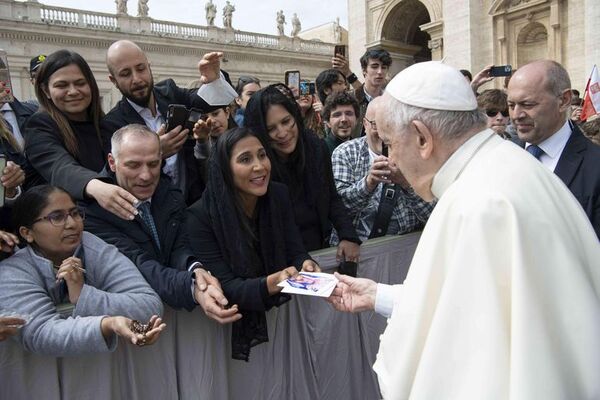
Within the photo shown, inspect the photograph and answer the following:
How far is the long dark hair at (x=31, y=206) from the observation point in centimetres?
227

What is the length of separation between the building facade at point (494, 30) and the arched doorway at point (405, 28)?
4cm

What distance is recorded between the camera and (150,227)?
2705 millimetres

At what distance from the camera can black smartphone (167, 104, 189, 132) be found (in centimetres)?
311

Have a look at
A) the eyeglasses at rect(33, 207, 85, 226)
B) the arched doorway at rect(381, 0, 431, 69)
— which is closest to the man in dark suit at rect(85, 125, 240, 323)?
the eyeglasses at rect(33, 207, 85, 226)

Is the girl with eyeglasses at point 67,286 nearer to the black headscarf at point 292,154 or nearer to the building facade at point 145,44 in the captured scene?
the black headscarf at point 292,154

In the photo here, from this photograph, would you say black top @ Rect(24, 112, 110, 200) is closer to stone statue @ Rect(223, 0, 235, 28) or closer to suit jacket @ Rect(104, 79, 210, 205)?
suit jacket @ Rect(104, 79, 210, 205)

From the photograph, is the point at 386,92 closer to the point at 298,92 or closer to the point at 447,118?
the point at 447,118

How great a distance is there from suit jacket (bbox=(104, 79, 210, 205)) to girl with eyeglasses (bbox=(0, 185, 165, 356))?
1089 mm

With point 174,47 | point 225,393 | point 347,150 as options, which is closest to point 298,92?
point 347,150

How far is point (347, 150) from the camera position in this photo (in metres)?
3.85

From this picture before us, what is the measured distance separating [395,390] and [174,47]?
2496 cm

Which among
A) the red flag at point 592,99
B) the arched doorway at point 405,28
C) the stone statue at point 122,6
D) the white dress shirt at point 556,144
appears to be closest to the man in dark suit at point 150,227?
the white dress shirt at point 556,144

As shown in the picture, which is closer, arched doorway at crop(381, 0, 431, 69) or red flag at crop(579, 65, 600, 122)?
red flag at crop(579, 65, 600, 122)

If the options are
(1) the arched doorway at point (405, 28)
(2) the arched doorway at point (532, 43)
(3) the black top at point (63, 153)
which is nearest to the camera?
(3) the black top at point (63, 153)
